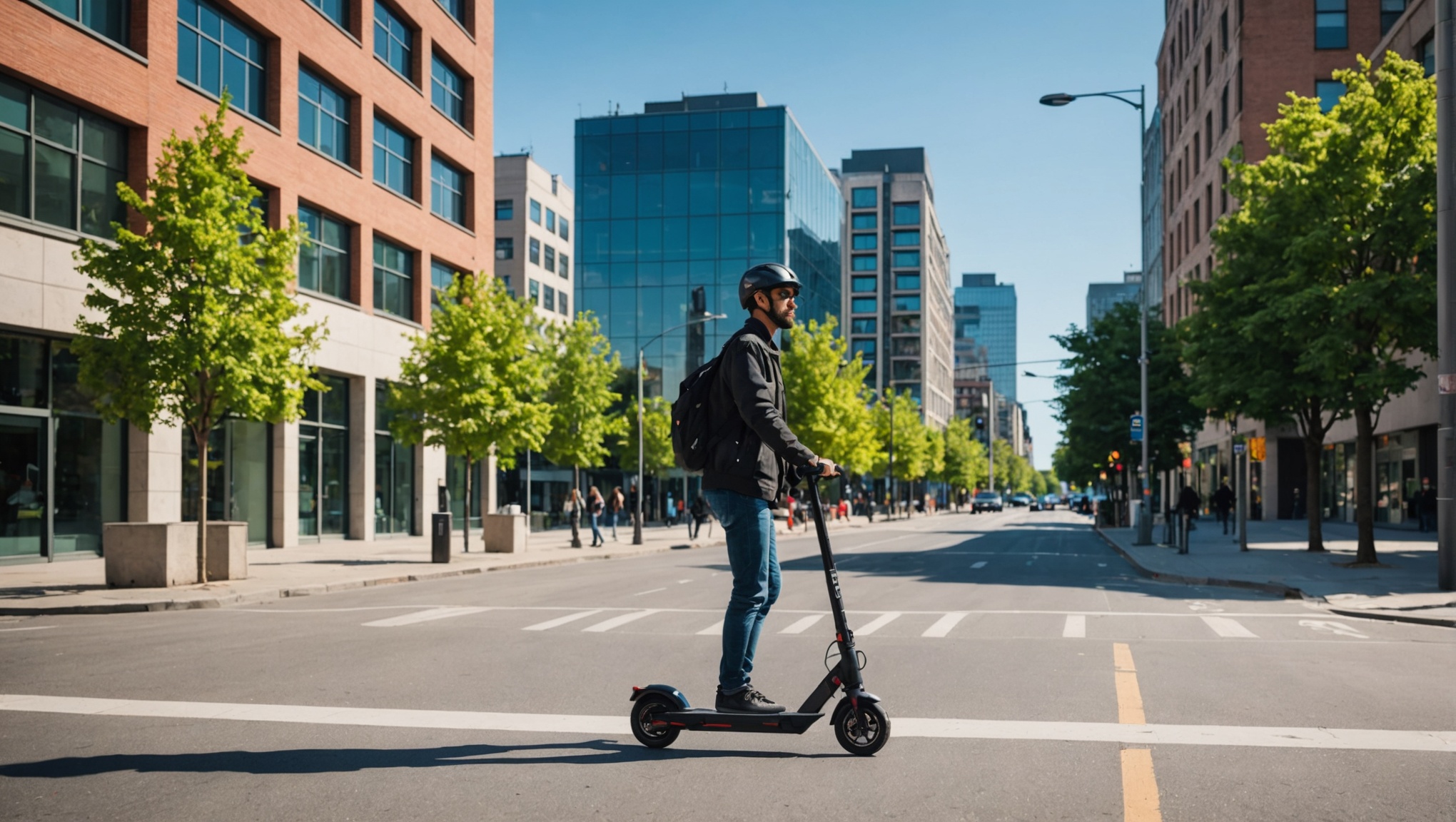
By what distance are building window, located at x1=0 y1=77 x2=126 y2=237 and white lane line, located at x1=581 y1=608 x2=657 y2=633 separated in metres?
12.6

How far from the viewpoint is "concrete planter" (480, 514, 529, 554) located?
94.2 ft

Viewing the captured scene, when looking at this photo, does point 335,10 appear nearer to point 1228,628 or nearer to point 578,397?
point 578,397

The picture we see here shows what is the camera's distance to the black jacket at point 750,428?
5.55 metres

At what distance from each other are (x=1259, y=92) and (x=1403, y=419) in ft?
53.0

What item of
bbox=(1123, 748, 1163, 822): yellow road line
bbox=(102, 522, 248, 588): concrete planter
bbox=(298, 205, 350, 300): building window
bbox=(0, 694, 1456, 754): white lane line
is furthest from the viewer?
bbox=(298, 205, 350, 300): building window

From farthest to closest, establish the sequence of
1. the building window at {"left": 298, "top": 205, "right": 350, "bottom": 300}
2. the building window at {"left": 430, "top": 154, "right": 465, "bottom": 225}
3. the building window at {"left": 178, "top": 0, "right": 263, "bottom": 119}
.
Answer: the building window at {"left": 430, "top": 154, "right": 465, "bottom": 225}
the building window at {"left": 298, "top": 205, "right": 350, "bottom": 300}
the building window at {"left": 178, "top": 0, "right": 263, "bottom": 119}

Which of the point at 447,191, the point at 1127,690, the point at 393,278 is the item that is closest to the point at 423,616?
the point at 1127,690

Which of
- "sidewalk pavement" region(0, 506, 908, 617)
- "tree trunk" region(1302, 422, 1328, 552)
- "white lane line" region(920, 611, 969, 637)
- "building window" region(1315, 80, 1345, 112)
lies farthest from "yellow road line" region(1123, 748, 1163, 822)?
"building window" region(1315, 80, 1345, 112)

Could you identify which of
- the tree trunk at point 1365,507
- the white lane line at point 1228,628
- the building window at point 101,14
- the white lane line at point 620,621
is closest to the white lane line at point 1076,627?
the white lane line at point 1228,628

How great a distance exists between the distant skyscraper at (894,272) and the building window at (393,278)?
306 feet

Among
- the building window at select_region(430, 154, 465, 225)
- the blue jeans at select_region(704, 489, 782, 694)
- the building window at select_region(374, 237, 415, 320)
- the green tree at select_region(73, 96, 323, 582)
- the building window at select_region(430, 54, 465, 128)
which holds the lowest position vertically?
the blue jeans at select_region(704, 489, 782, 694)

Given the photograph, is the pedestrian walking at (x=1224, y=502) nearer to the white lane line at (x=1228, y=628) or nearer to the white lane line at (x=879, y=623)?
the white lane line at (x=1228, y=628)

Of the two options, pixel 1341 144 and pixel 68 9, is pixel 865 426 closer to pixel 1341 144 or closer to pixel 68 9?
pixel 1341 144

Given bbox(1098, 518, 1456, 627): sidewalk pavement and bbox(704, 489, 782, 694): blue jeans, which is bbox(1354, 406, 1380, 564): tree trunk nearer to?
bbox(1098, 518, 1456, 627): sidewalk pavement
